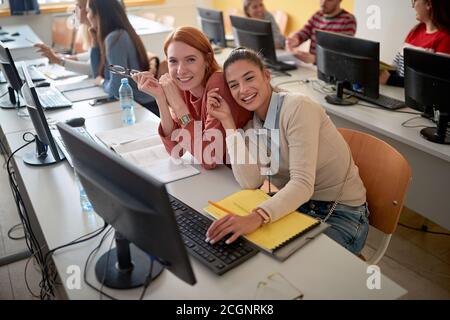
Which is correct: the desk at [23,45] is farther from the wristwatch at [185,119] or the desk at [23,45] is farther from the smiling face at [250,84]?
the smiling face at [250,84]

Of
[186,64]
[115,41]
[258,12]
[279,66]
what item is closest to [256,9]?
[258,12]

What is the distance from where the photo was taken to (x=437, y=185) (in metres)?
2.03

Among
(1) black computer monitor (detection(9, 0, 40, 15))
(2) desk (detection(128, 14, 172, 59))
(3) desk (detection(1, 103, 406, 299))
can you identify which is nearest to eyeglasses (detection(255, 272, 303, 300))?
(3) desk (detection(1, 103, 406, 299))

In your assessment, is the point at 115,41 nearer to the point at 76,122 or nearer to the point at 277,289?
the point at 76,122

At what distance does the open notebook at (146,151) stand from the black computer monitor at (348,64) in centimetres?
106

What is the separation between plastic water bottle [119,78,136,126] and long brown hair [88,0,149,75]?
0.92ft

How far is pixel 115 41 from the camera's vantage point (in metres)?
2.50

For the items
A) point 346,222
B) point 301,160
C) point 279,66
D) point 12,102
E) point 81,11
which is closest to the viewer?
point 301,160

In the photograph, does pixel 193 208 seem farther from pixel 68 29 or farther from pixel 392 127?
pixel 68 29

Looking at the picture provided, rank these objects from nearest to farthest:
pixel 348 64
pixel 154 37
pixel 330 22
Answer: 1. pixel 348 64
2. pixel 330 22
3. pixel 154 37

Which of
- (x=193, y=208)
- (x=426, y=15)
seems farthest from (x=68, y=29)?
(x=193, y=208)

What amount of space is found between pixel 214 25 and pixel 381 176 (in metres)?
2.40

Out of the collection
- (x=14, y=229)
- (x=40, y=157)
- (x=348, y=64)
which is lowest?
(x=14, y=229)
